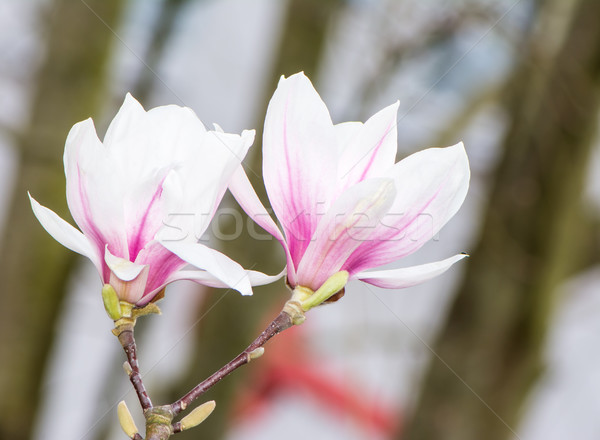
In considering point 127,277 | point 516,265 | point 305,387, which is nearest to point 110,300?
point 127,277

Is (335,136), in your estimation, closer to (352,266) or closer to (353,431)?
(352,266)

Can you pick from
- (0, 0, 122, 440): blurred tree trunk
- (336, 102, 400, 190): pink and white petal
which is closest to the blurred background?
(0, 0, 122, 440): blurred tree trunk

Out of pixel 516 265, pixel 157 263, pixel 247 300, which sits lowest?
pixel 516 265

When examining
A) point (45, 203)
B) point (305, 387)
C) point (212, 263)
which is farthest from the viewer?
point (305, 387)

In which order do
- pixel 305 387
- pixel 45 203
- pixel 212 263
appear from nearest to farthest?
pixel 212 263 < pixel 45 203 < pixel 305 387

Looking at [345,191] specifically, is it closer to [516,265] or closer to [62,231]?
[62,231]

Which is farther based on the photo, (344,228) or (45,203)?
(45,203)

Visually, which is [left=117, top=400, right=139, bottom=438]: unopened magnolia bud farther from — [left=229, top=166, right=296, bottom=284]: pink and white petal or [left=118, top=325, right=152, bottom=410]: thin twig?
[left=229, top=166, right=296, bottom=284]: pink and white petal

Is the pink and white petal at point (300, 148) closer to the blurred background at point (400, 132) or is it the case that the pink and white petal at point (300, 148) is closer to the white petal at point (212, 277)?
the white petal at point (212, 277)
